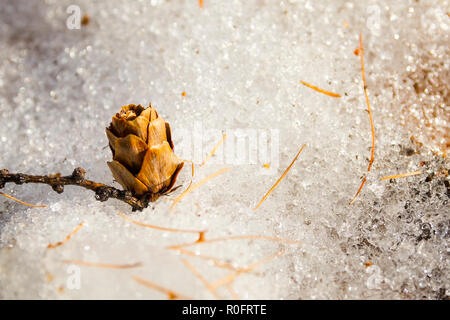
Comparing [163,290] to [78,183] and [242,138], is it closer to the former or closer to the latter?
[78,183]

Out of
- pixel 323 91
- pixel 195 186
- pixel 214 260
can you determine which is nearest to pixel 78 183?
pixel 195 186

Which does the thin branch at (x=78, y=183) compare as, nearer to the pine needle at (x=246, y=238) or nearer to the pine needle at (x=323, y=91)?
the pine needle at (x=246, y=238)

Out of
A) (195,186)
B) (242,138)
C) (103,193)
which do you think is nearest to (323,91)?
(242,138)

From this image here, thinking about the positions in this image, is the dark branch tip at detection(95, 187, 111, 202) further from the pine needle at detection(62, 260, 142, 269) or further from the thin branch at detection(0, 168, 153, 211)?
the pine needle at detection(62, 260, 142, 269)

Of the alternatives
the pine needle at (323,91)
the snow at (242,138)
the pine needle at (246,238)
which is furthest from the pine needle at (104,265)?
the pine needle at (323,91)

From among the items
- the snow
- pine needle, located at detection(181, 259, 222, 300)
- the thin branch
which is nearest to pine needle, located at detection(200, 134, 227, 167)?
the snow

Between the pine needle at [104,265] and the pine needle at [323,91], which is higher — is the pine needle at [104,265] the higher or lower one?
the lower one

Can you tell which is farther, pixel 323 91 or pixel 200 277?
pixel 323 91

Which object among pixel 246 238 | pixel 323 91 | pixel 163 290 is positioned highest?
pixel 323 91

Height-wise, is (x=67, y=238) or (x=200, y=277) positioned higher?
(x=67, y=238)

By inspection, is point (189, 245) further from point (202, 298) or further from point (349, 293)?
point (349, 293)
